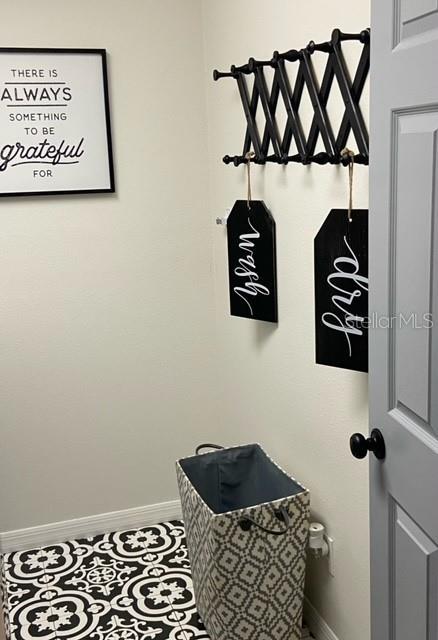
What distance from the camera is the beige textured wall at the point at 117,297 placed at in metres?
2.69

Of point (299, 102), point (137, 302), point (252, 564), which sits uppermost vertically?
point (299, 102)

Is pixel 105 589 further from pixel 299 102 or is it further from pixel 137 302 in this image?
pixel 299 102

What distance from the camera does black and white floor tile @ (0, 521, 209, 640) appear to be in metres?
2.36

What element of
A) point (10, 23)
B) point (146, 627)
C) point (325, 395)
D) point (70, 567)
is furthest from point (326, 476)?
point (10, 23)

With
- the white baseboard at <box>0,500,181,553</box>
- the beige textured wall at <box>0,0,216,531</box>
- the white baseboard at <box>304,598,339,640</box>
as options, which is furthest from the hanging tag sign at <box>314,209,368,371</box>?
the white baseboard at <box>0,500,181,553</box>

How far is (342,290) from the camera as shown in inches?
70.0

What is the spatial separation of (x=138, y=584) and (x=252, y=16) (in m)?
1.93

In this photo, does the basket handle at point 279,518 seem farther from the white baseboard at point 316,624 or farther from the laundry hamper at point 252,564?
the white baseboard at point 316,624

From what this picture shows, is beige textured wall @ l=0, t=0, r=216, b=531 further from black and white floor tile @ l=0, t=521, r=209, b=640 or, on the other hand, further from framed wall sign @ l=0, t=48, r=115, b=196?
black and white floor tile @ l=0, t=521, r=209, b=640

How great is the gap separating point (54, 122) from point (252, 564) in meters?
1.66

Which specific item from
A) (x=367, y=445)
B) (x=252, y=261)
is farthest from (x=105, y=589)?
(x=367, y=445)

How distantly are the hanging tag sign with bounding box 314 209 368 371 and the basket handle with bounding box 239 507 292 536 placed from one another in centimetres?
48

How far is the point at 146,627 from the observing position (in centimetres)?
237

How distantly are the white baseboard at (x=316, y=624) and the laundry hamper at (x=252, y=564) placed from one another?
86 millimetres
